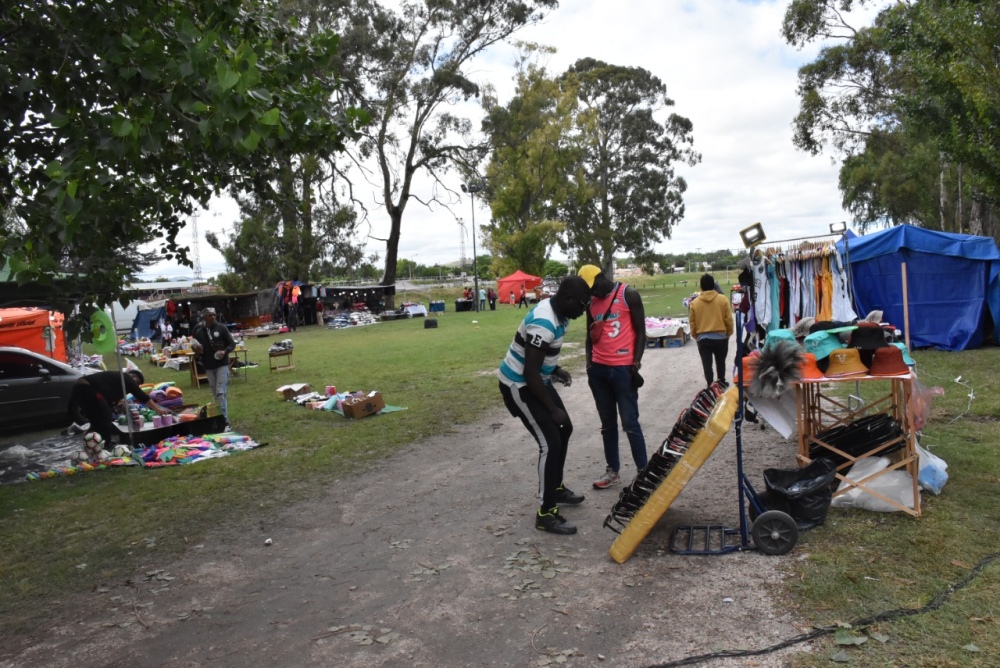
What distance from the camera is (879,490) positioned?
15.4 ft

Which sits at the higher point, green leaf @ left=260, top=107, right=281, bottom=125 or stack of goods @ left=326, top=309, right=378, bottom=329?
green leaf @ left=260, top=107, right=281, bottom=125

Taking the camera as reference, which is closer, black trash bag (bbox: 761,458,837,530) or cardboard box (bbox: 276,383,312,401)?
black trash bag (bbox: 761,458,837,530)

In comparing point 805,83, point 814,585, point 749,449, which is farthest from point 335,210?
point 814,585

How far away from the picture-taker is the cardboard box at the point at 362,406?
9.98 metres

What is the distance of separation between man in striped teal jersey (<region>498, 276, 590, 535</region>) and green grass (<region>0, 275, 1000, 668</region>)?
5.55ft

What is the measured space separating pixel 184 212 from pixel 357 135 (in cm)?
198

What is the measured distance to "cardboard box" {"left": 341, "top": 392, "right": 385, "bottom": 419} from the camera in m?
9.98

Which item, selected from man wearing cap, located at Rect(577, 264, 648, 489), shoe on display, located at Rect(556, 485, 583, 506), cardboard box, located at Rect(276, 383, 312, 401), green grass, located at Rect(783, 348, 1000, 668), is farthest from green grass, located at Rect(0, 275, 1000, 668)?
shoe on display, located at Rect(556, 485, 583, 506)

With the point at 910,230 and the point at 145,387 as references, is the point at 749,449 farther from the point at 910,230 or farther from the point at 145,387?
the point at 145,387

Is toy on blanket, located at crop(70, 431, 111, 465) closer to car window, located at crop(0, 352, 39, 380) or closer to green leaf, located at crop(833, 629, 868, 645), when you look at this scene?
car window, located at crop(0, 352, 39, 380)

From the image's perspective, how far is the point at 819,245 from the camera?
340 inches

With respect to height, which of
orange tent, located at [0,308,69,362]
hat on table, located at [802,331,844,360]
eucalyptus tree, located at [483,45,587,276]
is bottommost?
hat on table, located at [802,331,844,360]

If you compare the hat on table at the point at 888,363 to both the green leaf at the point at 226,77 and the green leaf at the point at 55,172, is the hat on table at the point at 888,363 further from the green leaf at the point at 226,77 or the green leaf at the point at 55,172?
the green leaf at the point at 55,172

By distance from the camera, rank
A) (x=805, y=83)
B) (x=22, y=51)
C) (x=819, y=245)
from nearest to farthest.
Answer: (x=22, y=51), (x=819, y=245), (x=805, y=83)
